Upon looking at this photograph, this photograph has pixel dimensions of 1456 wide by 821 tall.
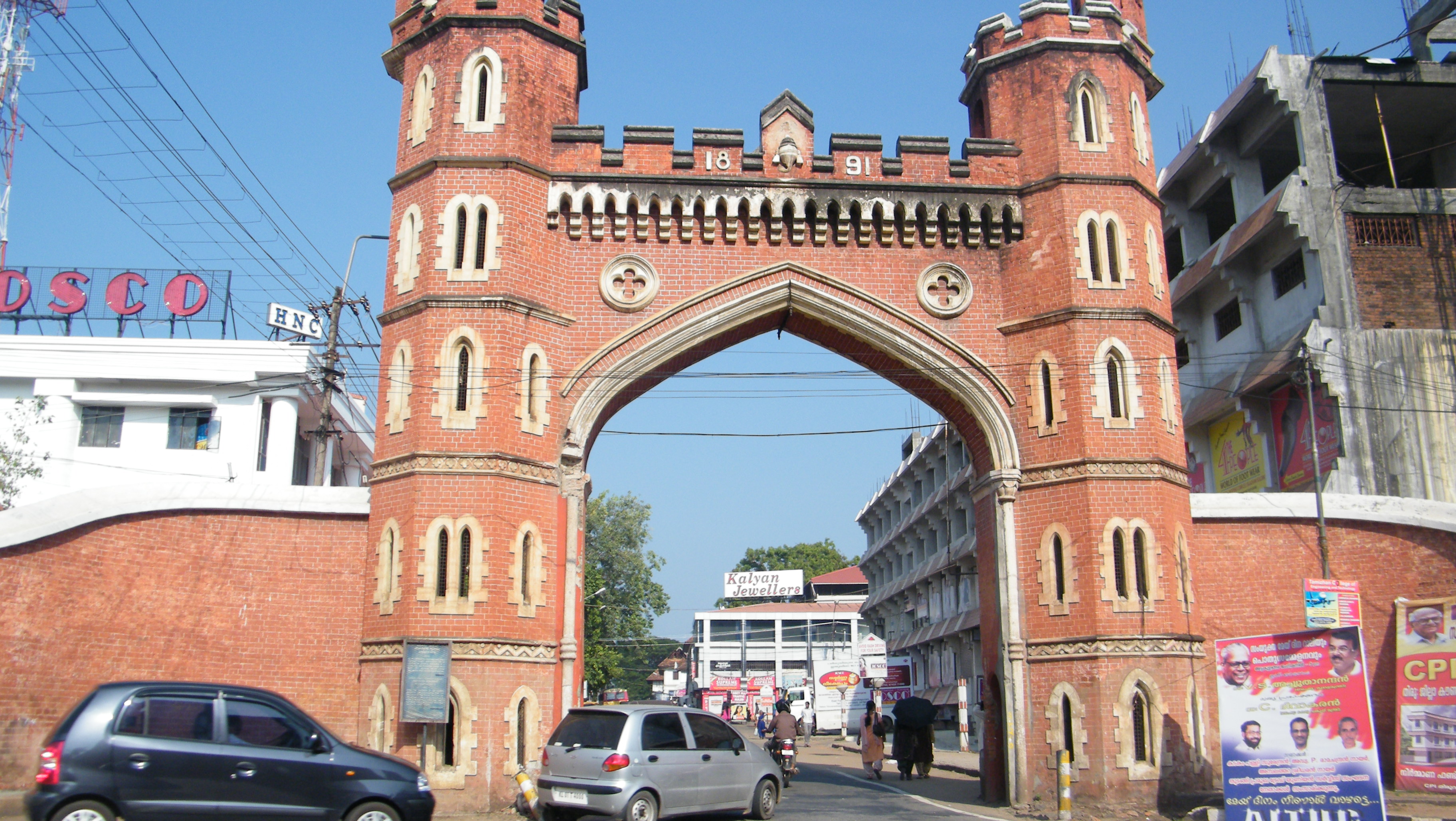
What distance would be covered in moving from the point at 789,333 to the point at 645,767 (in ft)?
28.5

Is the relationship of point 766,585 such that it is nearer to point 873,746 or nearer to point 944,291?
point 873,746

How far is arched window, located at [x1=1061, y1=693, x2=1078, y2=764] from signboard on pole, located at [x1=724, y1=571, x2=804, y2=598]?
209ft

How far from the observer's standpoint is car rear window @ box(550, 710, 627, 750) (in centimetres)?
1198

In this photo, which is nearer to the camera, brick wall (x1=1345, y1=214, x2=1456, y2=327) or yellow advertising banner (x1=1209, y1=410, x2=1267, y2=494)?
brick wall (x1=1345, y1=214, x2=1456, y2=327)

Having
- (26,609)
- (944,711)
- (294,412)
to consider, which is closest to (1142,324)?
(26,609)

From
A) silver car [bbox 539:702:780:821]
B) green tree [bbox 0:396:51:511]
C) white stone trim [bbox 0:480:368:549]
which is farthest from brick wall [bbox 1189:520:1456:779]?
green tree [bbox 0:396:51:511]

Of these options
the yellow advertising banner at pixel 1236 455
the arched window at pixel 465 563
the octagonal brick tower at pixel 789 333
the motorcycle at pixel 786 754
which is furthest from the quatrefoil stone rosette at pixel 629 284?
the yellow advertising banner at pixel 1236 455

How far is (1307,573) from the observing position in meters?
16.9

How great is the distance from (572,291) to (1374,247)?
19.5 m

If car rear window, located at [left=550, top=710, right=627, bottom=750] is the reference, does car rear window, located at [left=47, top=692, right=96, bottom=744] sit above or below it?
above

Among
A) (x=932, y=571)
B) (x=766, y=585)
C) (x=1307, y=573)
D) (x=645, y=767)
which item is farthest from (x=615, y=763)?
(x=766, y=585)

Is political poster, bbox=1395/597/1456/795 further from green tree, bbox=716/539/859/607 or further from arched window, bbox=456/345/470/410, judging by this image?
green tree, bbox=716/539/859/607

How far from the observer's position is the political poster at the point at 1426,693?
49.4 feet

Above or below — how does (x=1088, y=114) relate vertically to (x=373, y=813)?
above
